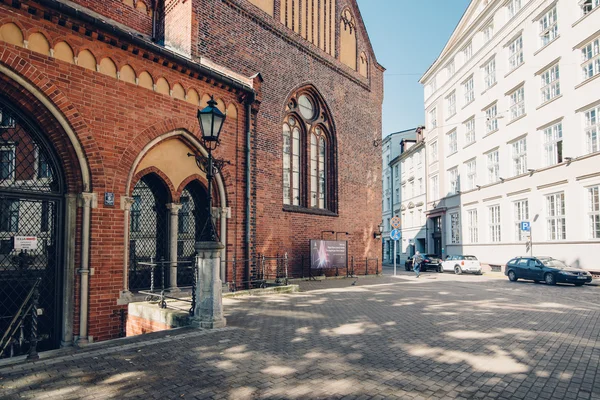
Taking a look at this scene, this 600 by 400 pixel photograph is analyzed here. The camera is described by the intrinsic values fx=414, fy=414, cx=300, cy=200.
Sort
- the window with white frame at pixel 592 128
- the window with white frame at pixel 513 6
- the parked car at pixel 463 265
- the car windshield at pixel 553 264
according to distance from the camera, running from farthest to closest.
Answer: the parked car at pixel 463 265 → the window with white frame at pixel 513 6 → the window with white frame at pixel 592 128 → the car windshield at pixel 553 264

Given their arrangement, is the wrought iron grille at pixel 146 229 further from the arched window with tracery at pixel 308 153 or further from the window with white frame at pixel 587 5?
the window with white frame at pixel 587 5

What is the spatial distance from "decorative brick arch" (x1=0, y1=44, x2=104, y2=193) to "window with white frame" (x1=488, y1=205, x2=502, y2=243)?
26752 millimetres

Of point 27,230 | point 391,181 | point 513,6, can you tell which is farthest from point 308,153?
point 391,181

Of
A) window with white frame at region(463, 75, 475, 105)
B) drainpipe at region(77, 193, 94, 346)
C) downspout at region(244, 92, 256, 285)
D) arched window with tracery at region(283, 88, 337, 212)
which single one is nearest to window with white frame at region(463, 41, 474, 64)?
window with white frame at region(463, 75, 475, 105)

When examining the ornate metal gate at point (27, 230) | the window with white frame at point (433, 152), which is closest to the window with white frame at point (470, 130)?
the window with white frame at point (433, 152)

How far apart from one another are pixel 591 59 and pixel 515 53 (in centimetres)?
709

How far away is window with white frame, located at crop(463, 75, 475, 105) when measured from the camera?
106 ft

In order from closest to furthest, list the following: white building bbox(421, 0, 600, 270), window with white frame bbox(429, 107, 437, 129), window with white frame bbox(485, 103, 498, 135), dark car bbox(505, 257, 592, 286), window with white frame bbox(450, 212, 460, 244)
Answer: dark car bbox(505, 257, 592, 286) → white building bbox(421, 0, 600, 270) → window with white frame bbox(485, 103, 498, 135) → window with white frame bbox(450, 212, 460, 244) → window with white frame bbox(429, 107, 437, 129)

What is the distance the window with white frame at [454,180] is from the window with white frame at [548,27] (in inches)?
489

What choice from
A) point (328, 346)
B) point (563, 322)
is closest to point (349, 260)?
point (563, 322)

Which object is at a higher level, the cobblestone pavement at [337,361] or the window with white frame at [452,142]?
the window with white frame at [452,142]

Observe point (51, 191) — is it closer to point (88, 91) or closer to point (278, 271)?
point (88, 91)

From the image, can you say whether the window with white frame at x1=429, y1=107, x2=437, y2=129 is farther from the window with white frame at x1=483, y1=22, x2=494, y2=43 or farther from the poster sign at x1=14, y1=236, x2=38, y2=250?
Result: the poster sign at x1=14, y1=236, x2=38, y2=250

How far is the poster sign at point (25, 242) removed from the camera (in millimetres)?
7363
